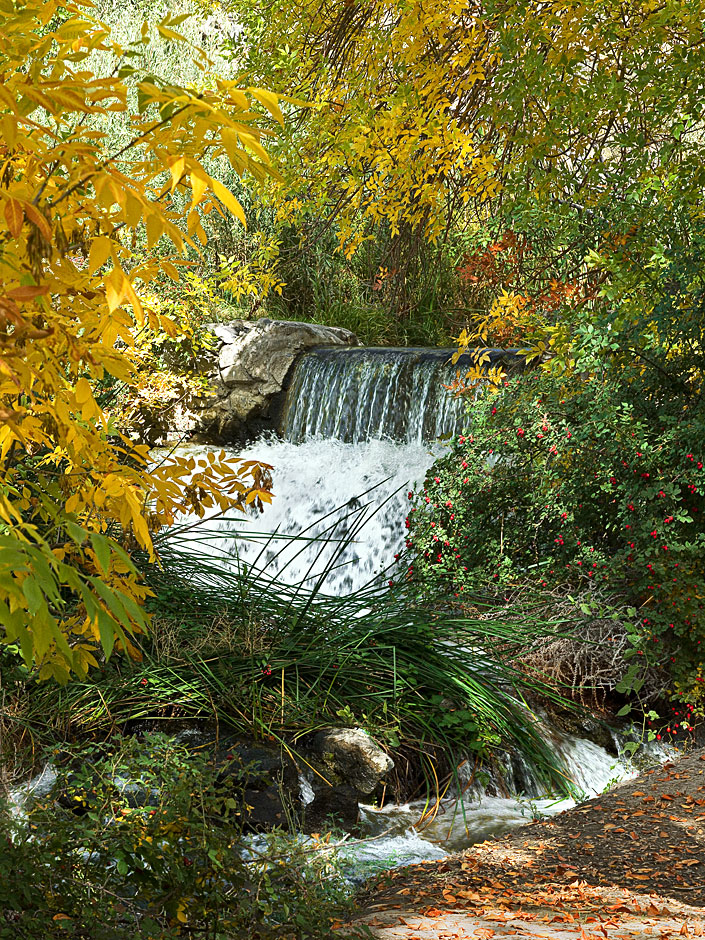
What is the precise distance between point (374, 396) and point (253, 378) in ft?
5.79

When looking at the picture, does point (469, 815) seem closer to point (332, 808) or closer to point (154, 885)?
point (332, 808)

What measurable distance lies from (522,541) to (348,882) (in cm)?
283

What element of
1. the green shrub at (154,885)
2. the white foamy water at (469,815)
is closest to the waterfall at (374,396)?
the white foamy water at (469,815)

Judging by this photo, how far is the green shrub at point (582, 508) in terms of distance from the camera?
4934 mm

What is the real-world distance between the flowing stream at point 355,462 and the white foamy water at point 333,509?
0.4 inches

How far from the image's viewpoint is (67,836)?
96.9 inches

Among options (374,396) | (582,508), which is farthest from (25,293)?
(374,396)

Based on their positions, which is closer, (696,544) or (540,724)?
(540,724)

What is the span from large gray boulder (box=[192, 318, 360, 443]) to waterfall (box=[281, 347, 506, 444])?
0.60 ft

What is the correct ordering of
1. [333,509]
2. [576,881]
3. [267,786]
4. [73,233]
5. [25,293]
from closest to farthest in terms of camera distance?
1. [25,293]
2. [73,233]
3. [576,881]
4. [267,786]
5. [333,509]

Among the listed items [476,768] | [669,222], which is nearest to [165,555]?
[476,768]

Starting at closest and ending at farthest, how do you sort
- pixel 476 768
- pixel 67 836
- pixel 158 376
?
pixel 67 836 < pixel 476 768 < pixel 158 376

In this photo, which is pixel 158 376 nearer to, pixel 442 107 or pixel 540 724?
pixel 442 107

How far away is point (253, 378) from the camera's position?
1019cm
